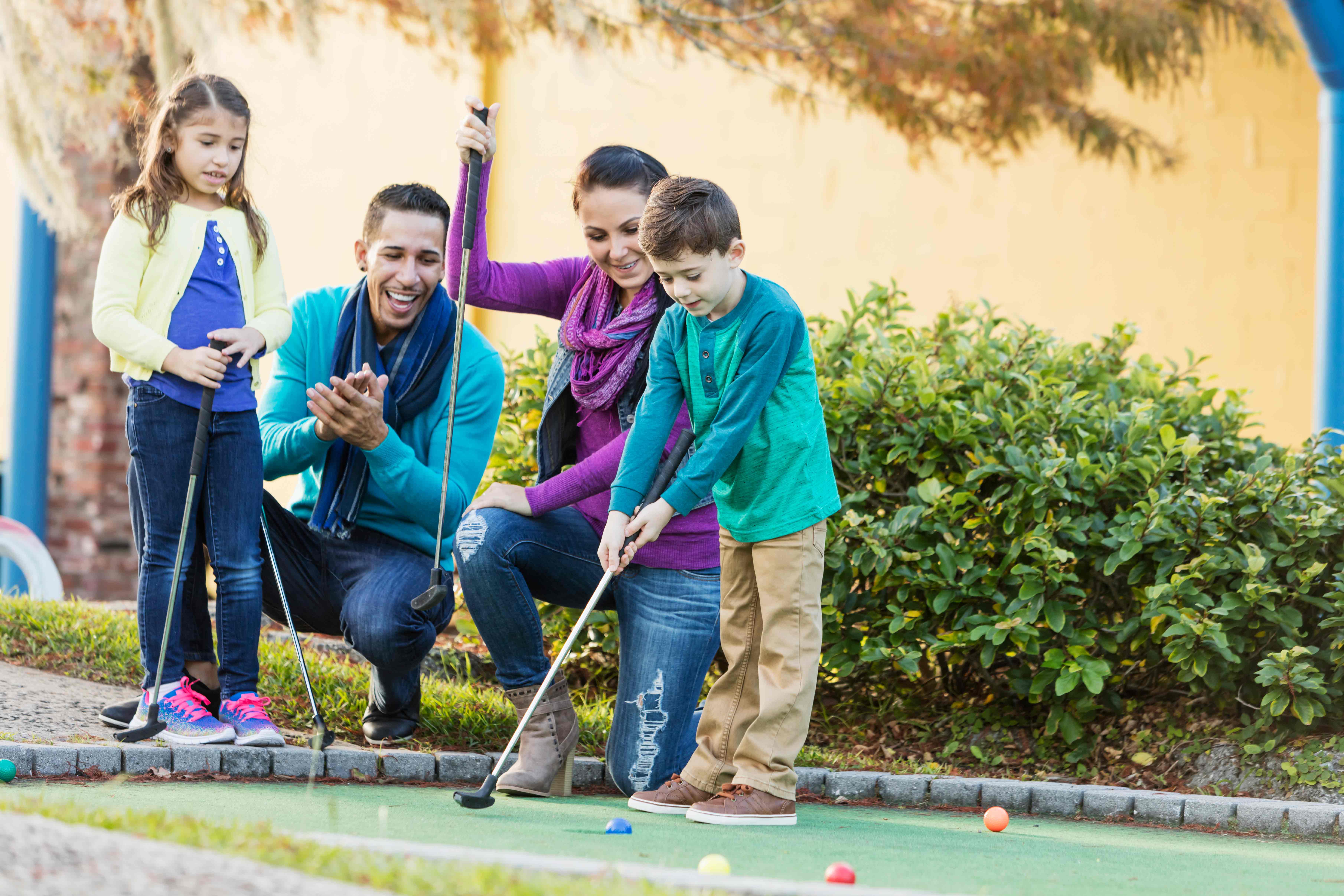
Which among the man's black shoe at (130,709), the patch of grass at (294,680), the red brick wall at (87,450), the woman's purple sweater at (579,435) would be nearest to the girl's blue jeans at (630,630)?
the woman's purple sweater at (579,435)

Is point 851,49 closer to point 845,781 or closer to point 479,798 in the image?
point 845,781

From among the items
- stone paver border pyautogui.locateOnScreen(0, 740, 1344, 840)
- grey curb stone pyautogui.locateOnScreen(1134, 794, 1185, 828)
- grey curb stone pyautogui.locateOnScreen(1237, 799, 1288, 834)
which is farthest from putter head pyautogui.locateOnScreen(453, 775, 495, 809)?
grey curb stone pyautogui.locateOnScreen(1237, 799, 1288, 834)

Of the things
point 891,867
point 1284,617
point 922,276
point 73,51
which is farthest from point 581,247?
point 891,867

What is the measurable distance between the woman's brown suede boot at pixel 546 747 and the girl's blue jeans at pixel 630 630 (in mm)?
56

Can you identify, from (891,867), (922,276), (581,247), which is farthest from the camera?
(581,247)

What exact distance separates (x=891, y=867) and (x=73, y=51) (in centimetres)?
551

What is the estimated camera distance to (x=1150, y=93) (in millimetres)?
6164

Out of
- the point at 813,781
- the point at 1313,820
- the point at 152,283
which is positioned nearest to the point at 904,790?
the point at 813,781

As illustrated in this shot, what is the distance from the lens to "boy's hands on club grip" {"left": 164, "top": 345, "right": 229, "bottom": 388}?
3.38 metres

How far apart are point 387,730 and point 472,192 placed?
1414 mm

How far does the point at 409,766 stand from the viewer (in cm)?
346

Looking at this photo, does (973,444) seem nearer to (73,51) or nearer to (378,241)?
(378,241)

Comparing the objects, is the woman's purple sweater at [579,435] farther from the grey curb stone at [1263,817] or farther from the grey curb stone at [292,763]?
the grey curb stone at [1263,817]

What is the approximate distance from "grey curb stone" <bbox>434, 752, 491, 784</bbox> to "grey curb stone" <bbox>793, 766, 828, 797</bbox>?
31.7 inches
